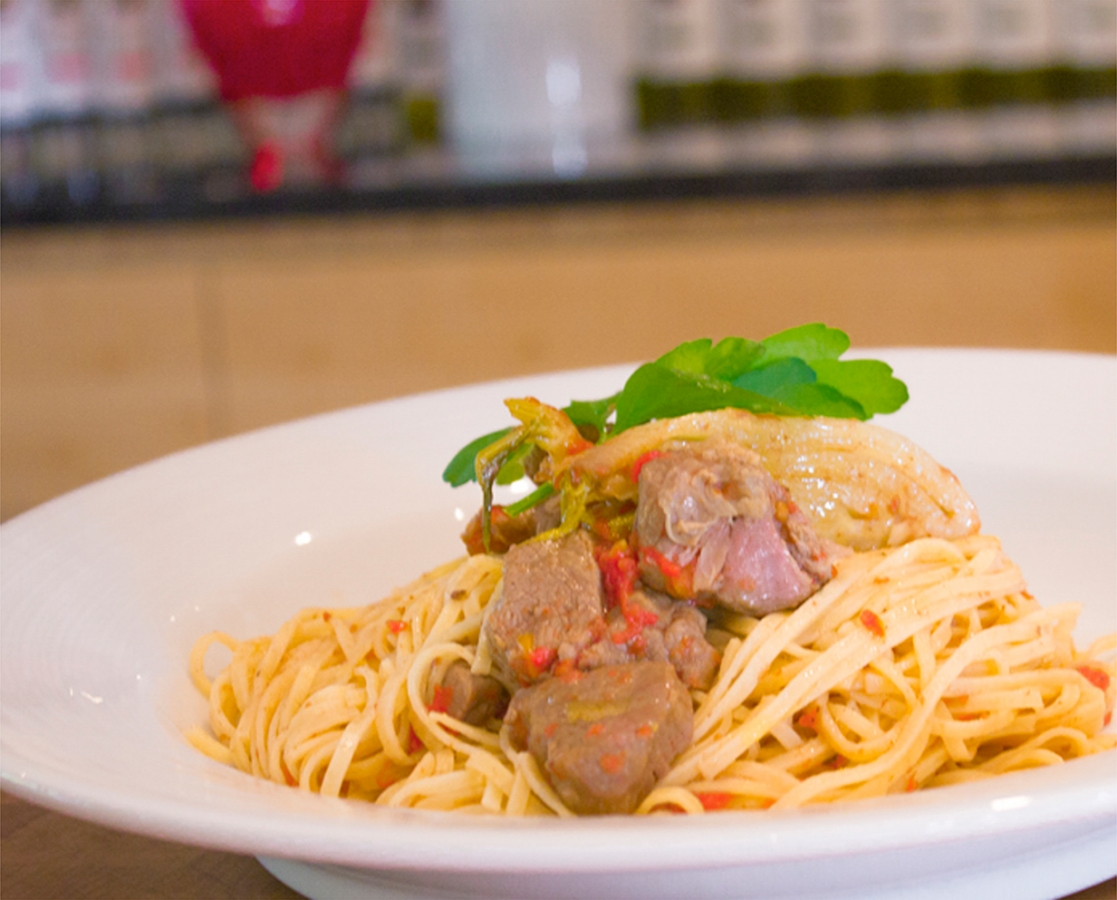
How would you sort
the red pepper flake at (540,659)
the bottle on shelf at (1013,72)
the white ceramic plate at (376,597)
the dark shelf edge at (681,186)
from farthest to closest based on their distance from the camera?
the bottle on shelf at (1013,72)
the dark shelf edge at (681,186)
the red pepper flake at (540,659)
the white ceramic plate at (376,597)

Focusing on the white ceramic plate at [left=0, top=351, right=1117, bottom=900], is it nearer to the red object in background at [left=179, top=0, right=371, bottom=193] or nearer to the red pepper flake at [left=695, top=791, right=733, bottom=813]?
the red pepper flake at [left=695, top=791, right=733, bottom=813]

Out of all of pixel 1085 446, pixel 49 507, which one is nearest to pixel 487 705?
pixel 49 507

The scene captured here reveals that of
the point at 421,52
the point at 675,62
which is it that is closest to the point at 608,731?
the point at 675,62

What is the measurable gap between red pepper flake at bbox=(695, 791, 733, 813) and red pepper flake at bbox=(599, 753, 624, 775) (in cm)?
10

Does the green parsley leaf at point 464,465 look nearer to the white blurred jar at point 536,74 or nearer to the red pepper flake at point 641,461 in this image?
the red pepper flake at point 641,461

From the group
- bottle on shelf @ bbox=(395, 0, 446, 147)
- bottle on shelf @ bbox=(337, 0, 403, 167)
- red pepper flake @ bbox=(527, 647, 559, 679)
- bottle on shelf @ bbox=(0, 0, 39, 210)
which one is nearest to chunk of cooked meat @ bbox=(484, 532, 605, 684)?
red pepper flake @ bbox=(527, 647, 559, 679)

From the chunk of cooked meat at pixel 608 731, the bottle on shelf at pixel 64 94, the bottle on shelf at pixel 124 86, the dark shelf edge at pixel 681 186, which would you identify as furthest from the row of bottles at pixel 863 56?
the chunk of cooked meat at pixel 608 731

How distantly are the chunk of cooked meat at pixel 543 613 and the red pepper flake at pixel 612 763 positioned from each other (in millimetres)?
147

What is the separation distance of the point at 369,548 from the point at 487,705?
51 cm

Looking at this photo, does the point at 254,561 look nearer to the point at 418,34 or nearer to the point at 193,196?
the point at 193,196

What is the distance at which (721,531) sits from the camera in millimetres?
1142

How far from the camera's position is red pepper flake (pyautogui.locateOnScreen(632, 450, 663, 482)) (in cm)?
119

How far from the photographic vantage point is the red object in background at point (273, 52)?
3461 mm

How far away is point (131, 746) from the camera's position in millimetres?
1019
